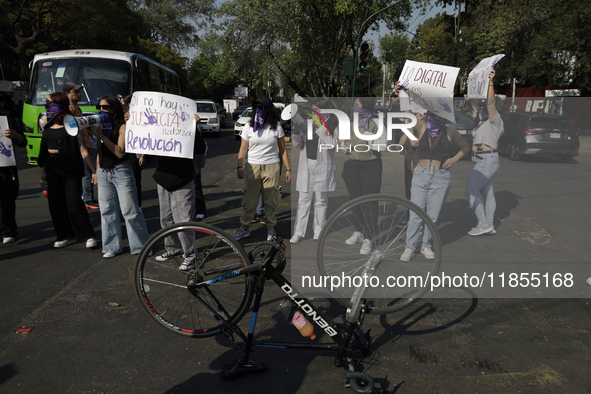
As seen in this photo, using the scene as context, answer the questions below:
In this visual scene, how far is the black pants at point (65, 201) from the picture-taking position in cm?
525

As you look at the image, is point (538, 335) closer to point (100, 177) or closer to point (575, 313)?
point (575, 313)

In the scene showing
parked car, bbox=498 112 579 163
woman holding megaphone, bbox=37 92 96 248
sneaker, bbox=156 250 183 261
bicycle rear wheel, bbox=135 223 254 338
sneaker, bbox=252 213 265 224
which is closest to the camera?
bicycle rear wheel, bbox=135 223 254 338

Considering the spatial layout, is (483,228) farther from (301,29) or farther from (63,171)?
(301,29)

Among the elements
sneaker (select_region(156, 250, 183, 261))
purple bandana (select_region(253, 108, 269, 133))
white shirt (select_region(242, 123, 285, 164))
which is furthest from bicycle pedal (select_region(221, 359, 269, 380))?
purple bandana (select_region(253, 108, 269, 133))

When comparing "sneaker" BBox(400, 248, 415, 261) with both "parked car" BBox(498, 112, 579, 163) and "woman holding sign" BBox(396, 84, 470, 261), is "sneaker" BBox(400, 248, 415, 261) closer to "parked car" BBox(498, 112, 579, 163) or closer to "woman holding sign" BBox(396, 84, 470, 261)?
"woman holding sign" BBox(396, 84, 470, 261)

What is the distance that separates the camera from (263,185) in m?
5.59

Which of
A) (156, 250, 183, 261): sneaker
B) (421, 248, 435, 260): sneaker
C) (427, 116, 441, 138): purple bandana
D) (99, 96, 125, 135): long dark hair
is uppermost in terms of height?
(99, 96, 125, 135): long dark hair

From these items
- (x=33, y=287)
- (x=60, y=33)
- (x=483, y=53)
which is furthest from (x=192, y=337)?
(x=483, y=53)

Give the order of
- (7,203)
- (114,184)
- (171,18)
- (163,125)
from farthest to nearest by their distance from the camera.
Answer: (171,18)
(7,203)
(114,184)
(163,125)

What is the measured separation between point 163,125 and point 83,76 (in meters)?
9.11

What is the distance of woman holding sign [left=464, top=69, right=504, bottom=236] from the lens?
333 centimetres

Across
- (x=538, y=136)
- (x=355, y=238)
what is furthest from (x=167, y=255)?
(x=538, y=136)

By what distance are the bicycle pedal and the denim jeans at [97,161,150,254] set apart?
8.67 ft

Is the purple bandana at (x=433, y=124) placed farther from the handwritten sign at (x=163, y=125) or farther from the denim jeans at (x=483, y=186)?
the handwritten sign at (x=163, y=125)
